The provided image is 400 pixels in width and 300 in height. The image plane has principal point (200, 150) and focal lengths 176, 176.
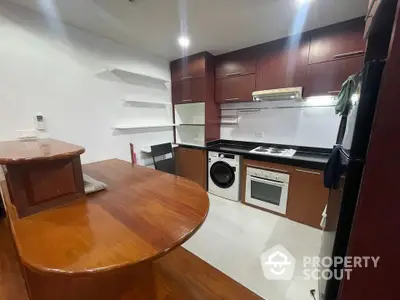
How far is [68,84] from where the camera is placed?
2123 millimetres

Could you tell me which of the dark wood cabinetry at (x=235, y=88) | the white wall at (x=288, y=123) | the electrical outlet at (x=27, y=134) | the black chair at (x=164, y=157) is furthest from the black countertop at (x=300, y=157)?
the electrical outlet at (x=27, y=134)

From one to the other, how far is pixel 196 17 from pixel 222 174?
2.23 meters

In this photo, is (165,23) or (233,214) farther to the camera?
(233,214)

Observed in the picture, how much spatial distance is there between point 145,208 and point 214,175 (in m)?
2.25

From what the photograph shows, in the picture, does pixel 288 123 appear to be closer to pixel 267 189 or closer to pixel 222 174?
pixel 267 189

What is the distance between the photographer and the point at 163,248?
675 millimetres

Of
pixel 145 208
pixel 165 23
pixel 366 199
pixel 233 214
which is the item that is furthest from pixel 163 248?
pixel 165 23

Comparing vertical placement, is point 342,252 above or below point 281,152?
below

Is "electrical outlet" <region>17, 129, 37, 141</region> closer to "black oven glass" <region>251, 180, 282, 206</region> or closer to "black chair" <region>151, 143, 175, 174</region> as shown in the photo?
"black chair" <region>151, 143, 175, 174</region>

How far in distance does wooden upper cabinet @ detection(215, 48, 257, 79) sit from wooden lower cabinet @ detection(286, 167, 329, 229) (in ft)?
5.52

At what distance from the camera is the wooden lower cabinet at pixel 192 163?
3217mm

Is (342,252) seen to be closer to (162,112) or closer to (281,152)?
(281,152)

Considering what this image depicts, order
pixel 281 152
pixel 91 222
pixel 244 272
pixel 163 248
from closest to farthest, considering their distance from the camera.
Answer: pixel 163 248
pixel 91 222
pixel 244 272
pixel 281 152

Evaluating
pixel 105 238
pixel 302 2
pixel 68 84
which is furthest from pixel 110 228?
pixel 302 2
